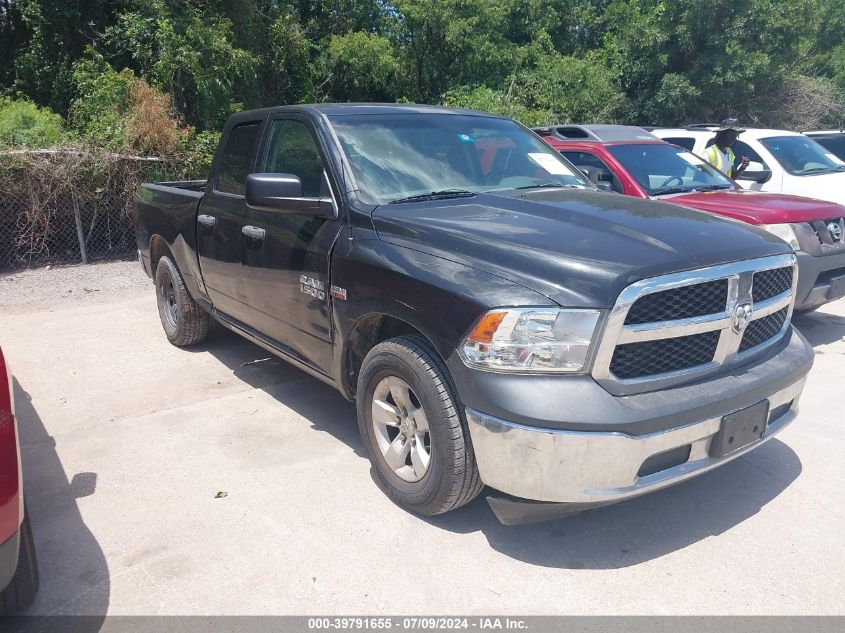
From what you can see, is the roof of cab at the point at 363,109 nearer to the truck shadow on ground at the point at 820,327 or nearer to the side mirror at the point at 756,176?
the truck shadow on ground at the point at 820,327

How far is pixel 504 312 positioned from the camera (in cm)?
288

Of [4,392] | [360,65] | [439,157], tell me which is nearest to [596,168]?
[439,157]

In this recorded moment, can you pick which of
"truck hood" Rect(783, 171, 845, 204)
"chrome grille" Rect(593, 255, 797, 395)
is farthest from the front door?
"truck hood" Rect(783, 171, 845, 204)

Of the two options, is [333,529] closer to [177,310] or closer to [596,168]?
[177,310]

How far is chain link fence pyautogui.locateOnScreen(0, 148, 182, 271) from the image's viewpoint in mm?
8914

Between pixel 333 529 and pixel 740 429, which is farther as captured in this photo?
pixel 333 529

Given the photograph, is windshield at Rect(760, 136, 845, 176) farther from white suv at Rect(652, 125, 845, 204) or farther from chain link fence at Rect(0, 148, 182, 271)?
chain link fence at Rect(0, 148, 182, 271)

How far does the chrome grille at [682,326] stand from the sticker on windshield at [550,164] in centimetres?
162

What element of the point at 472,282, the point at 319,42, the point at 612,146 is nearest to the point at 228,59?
the point at 319,42

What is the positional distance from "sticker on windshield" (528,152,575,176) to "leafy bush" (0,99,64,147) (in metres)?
7.37

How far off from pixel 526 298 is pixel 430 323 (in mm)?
471

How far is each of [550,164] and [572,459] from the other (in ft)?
8.19

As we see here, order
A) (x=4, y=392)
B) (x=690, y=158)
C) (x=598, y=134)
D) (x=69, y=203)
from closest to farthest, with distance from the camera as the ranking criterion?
(x=4, y=392) → (x=690, y=158) → (x=598, y=134) → (x=69, y=203)

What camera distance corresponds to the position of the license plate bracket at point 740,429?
305 centimetres
